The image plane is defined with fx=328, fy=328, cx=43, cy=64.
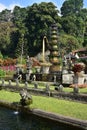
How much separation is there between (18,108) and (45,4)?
56896 millimetres

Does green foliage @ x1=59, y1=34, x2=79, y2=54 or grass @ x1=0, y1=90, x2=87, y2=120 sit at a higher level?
green foliage @ x1=59, y1=34, x2=79, y2=54

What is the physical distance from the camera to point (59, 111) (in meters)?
17.7

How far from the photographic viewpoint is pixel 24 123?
16641 millimetres

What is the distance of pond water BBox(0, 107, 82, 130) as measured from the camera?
51.3ft

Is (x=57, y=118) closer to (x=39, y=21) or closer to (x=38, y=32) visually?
(x=38, y=32)

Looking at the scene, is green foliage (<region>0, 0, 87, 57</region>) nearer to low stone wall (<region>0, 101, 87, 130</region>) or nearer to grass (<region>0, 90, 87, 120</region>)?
grass (<region>0, 90, 87, 120</region>)

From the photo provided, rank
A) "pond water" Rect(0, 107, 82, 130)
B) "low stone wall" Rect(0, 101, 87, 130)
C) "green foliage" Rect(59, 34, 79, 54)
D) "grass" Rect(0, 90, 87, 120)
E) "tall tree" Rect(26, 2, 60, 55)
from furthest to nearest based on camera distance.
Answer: "tall tree" Rect(26, 2, 60, 55) → "green foliage" Rect(59, 34, 79, 54) → "grass" Rect(0, 90, 87, 120) → "pond water" Rect(0, 107, 82, 130) → "low stone wall" Rect(0, 101, 87, 130)

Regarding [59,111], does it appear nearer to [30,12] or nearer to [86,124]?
[86,124]

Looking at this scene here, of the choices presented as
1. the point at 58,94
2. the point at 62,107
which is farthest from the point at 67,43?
the point at 62,107

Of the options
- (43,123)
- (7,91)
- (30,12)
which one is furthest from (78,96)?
(30,12)

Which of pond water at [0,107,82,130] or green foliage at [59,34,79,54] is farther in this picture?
green foliage at [59,34,79,54]

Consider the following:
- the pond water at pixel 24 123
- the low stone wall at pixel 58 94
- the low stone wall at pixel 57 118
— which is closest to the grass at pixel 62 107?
the low stone wall at pixel 58 94

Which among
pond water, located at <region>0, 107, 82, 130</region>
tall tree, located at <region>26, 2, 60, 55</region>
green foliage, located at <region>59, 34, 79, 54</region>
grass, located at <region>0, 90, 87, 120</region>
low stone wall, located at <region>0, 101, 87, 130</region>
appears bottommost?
pond water, located at <region>0, 107, 82, 130</region>

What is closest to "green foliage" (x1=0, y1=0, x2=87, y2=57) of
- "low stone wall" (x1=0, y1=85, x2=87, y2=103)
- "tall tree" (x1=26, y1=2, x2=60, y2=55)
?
"tall tree" (x1=26, y1=2, x2=60, y2=55)
